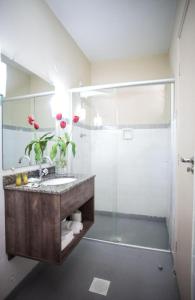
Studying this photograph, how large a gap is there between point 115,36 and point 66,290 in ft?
9.31

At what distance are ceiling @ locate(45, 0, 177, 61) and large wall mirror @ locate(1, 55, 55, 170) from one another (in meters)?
0.85

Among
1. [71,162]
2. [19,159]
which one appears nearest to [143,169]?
Result: [71,162]

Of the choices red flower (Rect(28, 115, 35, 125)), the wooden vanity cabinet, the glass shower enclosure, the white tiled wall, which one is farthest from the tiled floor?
red flower (Rect(28, 115, 35, 125))

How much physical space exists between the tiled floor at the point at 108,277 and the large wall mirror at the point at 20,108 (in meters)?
1.03

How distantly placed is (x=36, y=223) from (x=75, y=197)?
366 millimetres

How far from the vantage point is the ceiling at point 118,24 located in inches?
69.9

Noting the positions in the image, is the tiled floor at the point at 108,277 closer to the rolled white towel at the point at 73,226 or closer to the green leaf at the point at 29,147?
the rolled white towel at the point at 73,226

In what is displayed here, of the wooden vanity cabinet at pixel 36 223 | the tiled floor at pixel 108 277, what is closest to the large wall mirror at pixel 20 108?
the wooden vanity cabinet at pixel 36 223

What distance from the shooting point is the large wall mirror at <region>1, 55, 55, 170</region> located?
4.55 ft

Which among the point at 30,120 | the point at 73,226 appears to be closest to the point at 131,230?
the point at 73,226

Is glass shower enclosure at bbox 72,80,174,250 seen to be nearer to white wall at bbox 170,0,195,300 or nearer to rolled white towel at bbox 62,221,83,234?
rolled white towel at bbox 62,221,83,234

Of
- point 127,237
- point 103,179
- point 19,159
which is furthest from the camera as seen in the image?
point 103,179

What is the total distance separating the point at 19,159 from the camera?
4.96ft

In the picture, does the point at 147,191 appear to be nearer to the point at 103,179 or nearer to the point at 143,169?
the point at 143,169
